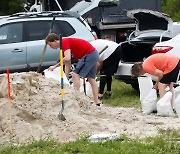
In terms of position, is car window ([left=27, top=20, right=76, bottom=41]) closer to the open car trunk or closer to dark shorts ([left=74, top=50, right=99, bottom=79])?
the open car trunk

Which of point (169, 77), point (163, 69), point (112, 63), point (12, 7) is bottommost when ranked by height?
point (12, 7)

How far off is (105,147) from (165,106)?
3.27m

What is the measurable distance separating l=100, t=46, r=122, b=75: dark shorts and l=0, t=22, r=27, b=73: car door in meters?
2.11

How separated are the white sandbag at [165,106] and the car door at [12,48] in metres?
4.93

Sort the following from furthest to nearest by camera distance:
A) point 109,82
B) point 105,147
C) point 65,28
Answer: point 65,28, point 109,82, point 105,147

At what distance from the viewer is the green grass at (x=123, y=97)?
1293 centimetres

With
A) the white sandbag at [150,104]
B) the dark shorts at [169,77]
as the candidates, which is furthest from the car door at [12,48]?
the dark shorts at [169,77]

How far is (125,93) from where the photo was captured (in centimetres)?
1462

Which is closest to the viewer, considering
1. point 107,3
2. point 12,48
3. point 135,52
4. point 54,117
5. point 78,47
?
point 54,117

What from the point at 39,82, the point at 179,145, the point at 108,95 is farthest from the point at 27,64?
the point at 179,145

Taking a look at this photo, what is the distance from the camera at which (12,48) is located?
49.5ft

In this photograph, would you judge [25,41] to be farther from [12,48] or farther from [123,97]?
[123,97]

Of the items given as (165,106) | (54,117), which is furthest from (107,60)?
(54,117)

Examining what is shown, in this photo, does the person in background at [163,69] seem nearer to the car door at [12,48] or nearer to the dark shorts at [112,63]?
the dark shorts at [112,63]
